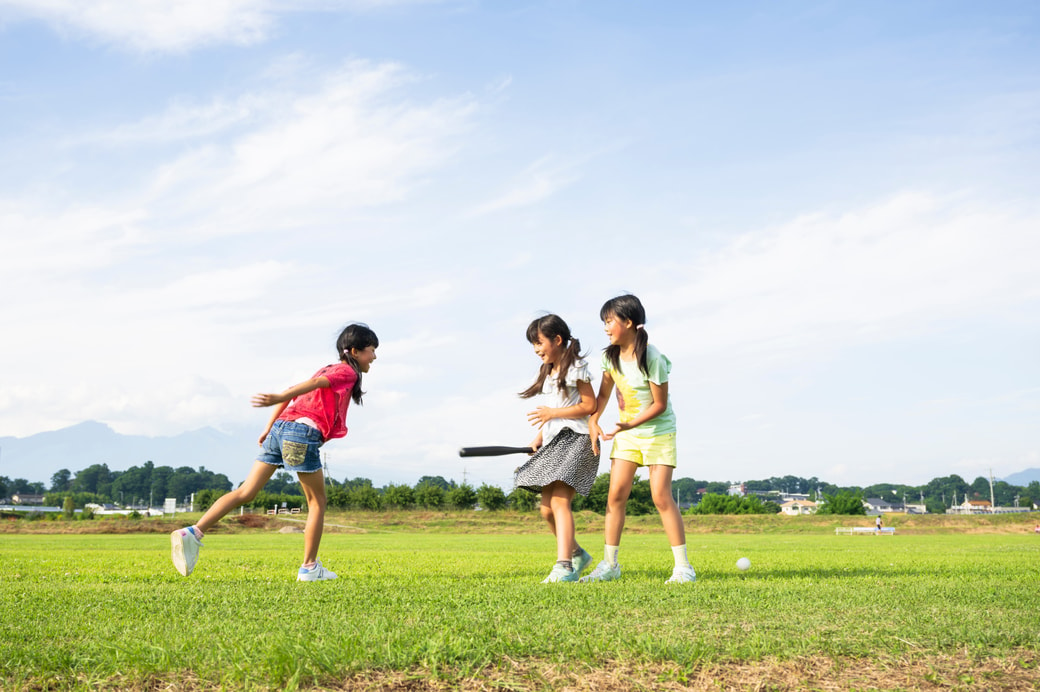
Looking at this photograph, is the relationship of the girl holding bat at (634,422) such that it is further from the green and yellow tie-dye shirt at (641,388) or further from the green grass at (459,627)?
the green grass at (459,627)

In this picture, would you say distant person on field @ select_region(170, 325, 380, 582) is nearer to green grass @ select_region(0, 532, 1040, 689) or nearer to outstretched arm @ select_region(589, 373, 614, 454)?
green grass @ select_region(0, 532, 1040, 689)

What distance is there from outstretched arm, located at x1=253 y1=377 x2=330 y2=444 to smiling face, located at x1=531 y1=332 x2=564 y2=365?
5.86 feet

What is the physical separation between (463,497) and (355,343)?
241ft

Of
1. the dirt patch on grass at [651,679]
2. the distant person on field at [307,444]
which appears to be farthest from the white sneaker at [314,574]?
the dirt patch on grass at [651,679]

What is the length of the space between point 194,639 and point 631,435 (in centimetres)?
391

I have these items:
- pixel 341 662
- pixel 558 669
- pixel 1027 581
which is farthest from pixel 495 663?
pixel 1027 581

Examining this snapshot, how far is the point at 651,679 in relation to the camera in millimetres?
2936

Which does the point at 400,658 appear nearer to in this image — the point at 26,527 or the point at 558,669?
the point at 558,669

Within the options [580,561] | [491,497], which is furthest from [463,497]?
[580,561]

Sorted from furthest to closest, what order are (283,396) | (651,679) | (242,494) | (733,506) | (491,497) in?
(733,506) < (491,497) < (242,494) < (283,396) < (651,679)

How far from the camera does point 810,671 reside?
304 centimetres

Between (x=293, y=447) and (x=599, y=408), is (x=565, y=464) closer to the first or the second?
(x=599, y=408)

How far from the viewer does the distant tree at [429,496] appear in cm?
8006

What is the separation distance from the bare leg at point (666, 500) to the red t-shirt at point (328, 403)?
8.61 ft
